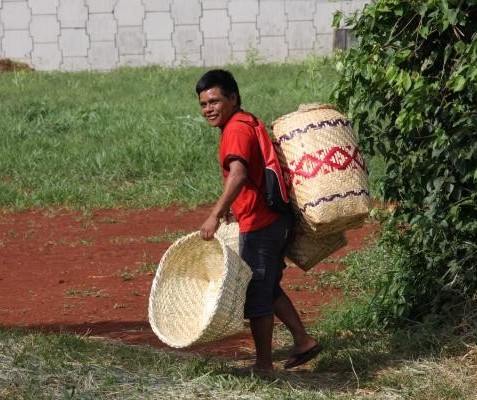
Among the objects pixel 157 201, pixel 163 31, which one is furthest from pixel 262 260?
pixel 163 31

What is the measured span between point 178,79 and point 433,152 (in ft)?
34.4

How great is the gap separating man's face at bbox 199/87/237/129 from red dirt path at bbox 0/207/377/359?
4.42ft

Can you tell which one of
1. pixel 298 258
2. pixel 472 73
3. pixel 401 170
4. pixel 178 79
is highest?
pixel 472 73

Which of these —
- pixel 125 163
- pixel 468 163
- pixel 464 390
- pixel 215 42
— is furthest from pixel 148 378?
pixel 215 42

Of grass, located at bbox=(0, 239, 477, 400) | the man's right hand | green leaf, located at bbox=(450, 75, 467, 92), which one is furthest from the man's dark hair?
grass, located at bbox=(0, 239, 477, 400)

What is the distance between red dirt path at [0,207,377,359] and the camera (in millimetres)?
6512

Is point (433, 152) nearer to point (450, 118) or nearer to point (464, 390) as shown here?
point (450, 118)

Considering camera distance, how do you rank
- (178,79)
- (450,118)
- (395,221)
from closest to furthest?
(450,118) → (395,221) → (178,79)

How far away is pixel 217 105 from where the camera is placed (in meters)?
5.21

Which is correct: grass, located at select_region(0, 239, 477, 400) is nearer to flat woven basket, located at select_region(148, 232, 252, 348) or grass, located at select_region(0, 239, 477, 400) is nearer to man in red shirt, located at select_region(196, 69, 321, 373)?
flat woven basket, located at select_region(148, 232, 252, 348)

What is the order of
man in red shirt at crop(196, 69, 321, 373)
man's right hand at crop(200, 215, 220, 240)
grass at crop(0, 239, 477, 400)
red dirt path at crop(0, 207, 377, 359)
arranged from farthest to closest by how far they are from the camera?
red dirt path at crop(0, 207, 377, 359), man in red shirt at crop(196, 69, 321, 373), man's right hand at crop(200, 215, 220, 240), grass at crop(0, 239, 477, 400)

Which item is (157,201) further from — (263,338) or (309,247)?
(263,338)

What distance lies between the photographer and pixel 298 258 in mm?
5441

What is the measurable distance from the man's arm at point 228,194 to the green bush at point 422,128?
2.59ft
